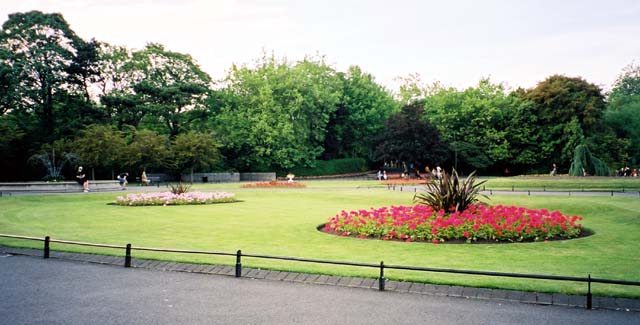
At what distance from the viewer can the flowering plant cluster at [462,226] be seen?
42.3 feet

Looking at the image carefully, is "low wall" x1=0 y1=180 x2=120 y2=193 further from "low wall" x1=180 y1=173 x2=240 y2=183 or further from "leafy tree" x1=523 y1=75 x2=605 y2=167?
"leafy tree" x1=523 y1=75 x2=605 y2=167

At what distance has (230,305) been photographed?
7312mm

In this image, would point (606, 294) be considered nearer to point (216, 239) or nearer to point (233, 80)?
point (216, 239)

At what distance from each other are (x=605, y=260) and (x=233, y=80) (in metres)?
60.3

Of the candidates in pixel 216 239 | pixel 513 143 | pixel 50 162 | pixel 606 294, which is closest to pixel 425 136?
pixel 513 143

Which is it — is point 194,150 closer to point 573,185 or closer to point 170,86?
point 170,86

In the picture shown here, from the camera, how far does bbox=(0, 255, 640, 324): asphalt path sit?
6574 mm

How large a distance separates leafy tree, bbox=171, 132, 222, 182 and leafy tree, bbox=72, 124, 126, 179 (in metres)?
6.89

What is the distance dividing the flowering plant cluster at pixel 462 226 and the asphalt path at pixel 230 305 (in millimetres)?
5381

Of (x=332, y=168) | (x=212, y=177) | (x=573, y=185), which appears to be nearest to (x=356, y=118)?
(x=332, y=168)

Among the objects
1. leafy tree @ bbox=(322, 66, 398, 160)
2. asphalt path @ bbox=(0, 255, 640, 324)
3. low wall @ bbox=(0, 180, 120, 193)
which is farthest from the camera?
leafy tree @ bbox=(322, 66, 398, 160)

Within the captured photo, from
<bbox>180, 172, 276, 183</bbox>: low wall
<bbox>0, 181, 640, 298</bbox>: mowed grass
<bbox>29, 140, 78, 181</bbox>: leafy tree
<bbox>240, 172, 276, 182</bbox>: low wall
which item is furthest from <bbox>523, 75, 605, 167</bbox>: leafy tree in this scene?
<bbox>29, 140, 78, 181</bbox>: leafy tree

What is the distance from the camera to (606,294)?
7.39 meters

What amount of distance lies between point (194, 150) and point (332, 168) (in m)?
25.3
